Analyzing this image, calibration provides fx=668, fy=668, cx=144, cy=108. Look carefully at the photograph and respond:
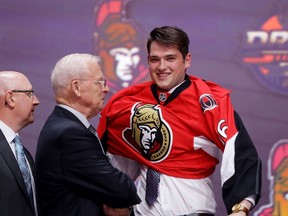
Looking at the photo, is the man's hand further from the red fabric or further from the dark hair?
the dark hair

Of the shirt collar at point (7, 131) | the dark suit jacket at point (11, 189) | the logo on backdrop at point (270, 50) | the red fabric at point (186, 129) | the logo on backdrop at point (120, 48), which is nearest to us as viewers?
the dark suit jacket at point (11, 189)

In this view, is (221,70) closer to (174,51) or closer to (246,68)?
(246,68)

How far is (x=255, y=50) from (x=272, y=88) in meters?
0.20

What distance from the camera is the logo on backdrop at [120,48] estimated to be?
Answer: 132 inches

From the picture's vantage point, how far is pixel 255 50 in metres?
3.27

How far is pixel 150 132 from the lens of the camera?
2449mm

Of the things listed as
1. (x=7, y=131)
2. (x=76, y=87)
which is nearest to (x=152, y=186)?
(x=76, y=87)

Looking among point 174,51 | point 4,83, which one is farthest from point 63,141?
point 174,51

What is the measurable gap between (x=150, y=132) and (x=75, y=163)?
39 centimetres

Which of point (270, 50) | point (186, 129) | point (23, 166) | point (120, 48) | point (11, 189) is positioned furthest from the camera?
point (120, 48)

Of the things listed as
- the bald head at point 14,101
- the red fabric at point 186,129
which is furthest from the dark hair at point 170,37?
the bald head at point 14,101

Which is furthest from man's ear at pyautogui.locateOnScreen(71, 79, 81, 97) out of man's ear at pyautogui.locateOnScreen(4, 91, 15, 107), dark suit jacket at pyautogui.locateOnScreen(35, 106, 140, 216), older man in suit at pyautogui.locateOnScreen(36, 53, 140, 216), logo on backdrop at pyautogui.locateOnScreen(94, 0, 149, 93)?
logo on backdrop at pyautogui.locateOnScreen(94, 0, 149, 93)

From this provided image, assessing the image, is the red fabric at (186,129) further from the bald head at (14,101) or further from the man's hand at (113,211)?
the bald head at (14,101)

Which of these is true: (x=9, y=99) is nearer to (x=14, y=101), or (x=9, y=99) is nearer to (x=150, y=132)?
(x=14, y=101)
